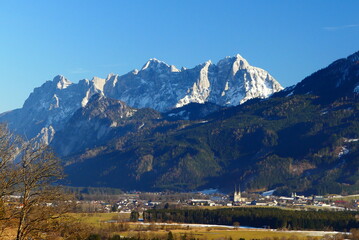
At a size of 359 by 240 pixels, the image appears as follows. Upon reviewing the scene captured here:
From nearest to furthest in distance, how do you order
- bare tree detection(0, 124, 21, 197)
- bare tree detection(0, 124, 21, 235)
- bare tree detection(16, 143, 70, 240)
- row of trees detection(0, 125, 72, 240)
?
bare tree detection(0, 124, 21, 235) → bare tree detection(0, 124, 21, 197) → row of trees detection(0, 125, 72, 240) → bare tree detection(16, 143, 70, 240)

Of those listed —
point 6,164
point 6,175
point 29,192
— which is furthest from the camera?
point 29,192

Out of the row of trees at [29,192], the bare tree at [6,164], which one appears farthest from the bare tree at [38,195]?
the bare tree at [6,164]

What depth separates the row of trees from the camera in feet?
248

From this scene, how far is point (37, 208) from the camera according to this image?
258 feet

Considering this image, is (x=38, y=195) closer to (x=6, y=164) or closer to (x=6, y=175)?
(x=6, y=164)

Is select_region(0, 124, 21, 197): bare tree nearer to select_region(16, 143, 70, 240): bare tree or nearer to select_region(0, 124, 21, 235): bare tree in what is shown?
select_region(0, 124, 21, 235): bare tree

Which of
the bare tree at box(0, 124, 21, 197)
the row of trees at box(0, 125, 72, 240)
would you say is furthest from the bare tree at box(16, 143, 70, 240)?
the bare tree at box(0, 124, 21, 197)

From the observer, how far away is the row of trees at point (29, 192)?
248 ft

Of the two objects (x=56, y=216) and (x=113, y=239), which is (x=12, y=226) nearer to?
(x=56, y=216)

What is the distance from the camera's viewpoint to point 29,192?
8088 cm

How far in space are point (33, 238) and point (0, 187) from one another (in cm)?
682

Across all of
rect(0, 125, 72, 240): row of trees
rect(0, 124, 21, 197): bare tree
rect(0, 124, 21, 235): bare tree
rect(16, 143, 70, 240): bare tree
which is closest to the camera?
rect(0, 124, 21, 235): bare tree

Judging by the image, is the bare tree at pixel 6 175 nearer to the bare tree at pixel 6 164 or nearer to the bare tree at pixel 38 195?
the bare tree at pixel 6 164

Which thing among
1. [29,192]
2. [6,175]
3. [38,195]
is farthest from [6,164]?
[38,195]
